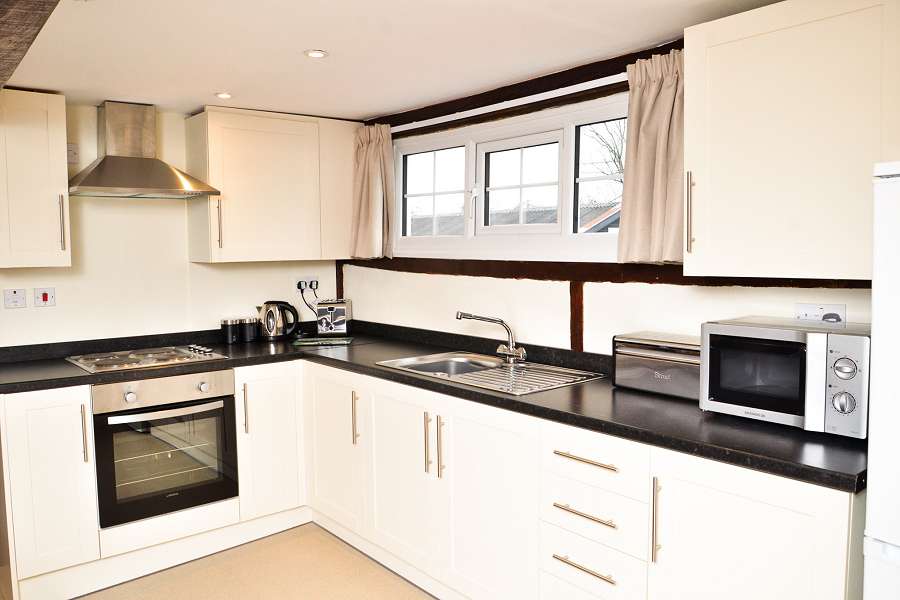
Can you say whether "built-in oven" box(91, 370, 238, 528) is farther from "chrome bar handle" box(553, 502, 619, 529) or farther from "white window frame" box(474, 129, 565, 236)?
"chrome bar handle" box(553, 502, 619, 529)

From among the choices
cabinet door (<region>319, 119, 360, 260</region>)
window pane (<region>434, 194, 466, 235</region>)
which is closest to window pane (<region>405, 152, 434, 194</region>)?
window pane (<region>434, 194, 466, 235</region>)

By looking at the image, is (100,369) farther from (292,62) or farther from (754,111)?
(754,111)

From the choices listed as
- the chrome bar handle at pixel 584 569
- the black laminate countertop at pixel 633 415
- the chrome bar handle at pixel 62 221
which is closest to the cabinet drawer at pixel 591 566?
the chrome bar handle at pixel 584 569

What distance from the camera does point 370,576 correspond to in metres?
3.16

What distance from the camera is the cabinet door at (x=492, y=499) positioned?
246 centimetres

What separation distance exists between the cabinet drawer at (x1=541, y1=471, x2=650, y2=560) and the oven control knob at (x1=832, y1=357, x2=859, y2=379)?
2.16 ft

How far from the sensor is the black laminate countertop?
1.76m

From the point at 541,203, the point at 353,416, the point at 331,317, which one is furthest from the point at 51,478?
the point at 541,203

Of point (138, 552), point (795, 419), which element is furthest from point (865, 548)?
point (138, 552)

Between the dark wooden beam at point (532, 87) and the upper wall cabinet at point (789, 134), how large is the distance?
0.48 metres

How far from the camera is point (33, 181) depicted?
3191mm

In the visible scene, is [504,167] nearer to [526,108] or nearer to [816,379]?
[526,108]

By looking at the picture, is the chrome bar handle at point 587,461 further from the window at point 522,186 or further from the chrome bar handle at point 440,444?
the window at point 522,186

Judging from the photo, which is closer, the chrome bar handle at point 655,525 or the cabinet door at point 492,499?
the chrome bar handle at point 655,525
